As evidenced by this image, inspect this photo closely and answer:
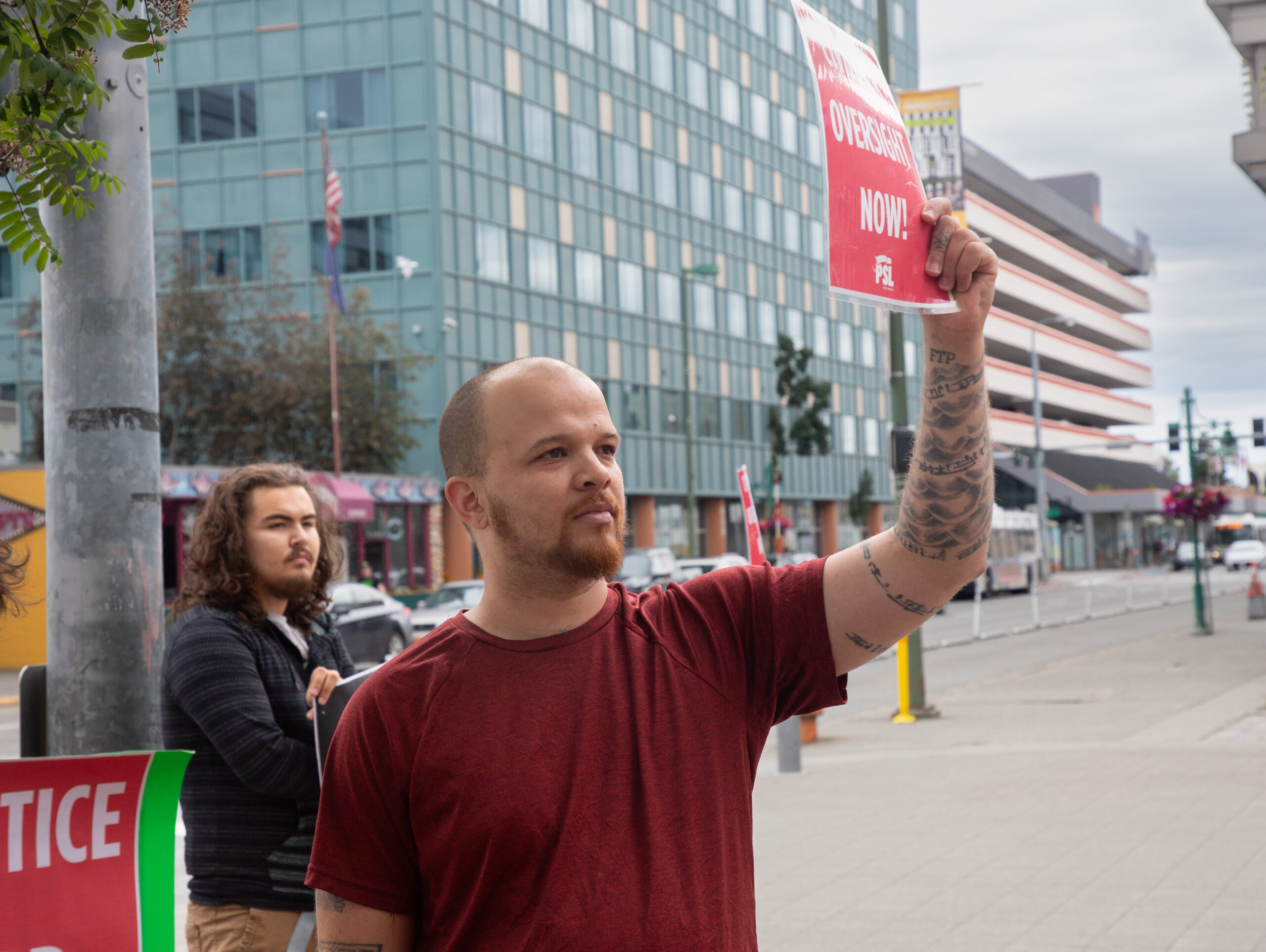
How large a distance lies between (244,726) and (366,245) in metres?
37.7

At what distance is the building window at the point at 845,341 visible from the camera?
208ft

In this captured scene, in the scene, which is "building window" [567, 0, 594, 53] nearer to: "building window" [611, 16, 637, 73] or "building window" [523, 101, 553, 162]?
"building window" [611, 16, 637, 73]

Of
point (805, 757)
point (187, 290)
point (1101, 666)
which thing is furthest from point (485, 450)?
A: point (187, 290)

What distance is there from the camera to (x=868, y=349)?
65938mm

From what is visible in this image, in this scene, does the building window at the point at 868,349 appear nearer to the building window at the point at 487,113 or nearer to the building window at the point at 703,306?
the building window at the point at 703,306

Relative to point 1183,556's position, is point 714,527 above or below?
above

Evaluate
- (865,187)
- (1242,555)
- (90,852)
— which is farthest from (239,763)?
(1242,555)

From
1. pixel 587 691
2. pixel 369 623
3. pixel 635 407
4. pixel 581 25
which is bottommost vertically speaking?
pixel 369 623

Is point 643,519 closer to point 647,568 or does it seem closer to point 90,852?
point 647,568

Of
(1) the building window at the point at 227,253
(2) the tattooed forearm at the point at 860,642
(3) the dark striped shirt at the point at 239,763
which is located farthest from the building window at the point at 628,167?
(2) the tattooed forearm at the point at 860,642

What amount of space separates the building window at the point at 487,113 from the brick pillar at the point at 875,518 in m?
29.3

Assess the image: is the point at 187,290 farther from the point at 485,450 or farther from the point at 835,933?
the point at 485,450

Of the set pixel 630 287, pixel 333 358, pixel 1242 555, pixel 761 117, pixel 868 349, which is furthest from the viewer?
pixel 1242 555

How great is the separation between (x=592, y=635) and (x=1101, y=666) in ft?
62.2
